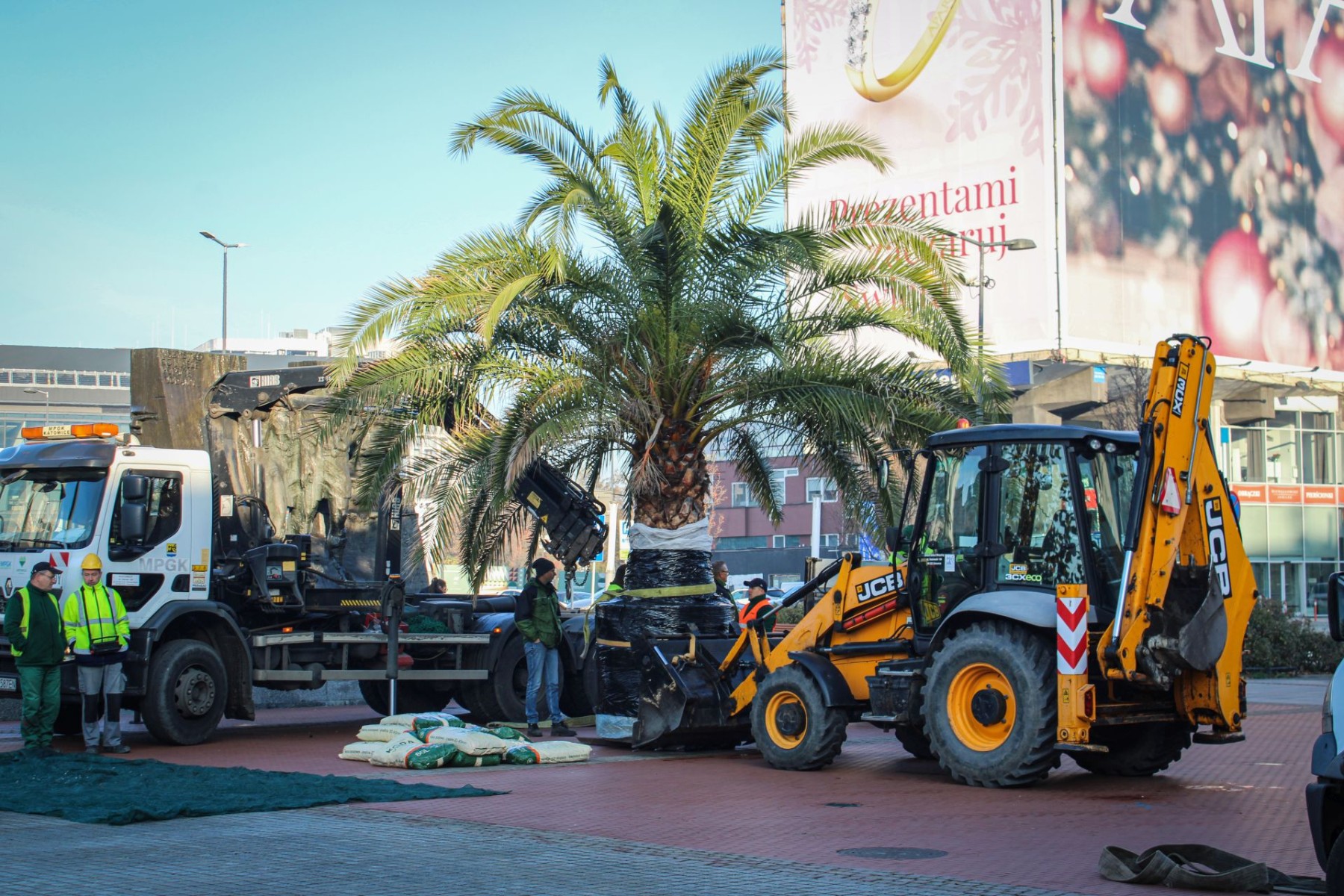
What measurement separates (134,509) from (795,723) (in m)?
6.51

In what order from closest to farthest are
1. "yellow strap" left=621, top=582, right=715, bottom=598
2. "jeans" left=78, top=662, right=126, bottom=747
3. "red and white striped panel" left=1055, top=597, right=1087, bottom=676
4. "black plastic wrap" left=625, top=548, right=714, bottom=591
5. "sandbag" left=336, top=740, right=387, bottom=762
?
"red and white striped panel" left=1055, top=597, right=1087, bottom=676 < "sandbag" left=336, top=740, right=387, bottom=762 < "jeans" left=78, top=662, right=126, bottom=747 < "yellow strap" left=621, top=582, right=715, bottom=598 < "black plastic wrap" left=625, top=548, right=714, bottom=591

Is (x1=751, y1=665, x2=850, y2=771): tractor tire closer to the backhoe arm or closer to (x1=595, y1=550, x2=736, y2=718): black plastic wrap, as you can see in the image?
(x1=595, y1=550, x2=736, y2=718): black plastic wrap

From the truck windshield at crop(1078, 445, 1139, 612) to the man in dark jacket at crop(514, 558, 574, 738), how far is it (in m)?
6.06

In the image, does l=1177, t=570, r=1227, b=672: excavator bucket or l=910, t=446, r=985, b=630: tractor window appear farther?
l=910, t=446, r=985, b=630: tractor window

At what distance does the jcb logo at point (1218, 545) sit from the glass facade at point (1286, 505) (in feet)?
157

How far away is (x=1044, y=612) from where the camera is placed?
1134 cm

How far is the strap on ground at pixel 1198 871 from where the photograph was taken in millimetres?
7281

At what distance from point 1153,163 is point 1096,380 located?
25.5 ft

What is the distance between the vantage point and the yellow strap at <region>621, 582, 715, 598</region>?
15391 mm

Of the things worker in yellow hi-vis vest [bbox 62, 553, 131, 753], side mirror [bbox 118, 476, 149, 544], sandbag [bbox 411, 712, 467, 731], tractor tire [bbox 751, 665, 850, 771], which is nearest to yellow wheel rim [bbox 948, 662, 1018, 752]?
tractor tire [bbox 751, 665, 850, 771]

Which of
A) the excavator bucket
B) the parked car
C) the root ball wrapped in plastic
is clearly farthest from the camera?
the root ball wrapped in plastic

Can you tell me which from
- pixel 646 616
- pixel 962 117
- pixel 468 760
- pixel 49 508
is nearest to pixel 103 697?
pixel 49 508

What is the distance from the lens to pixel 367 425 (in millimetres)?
16656

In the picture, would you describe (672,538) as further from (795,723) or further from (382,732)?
(382,732)
